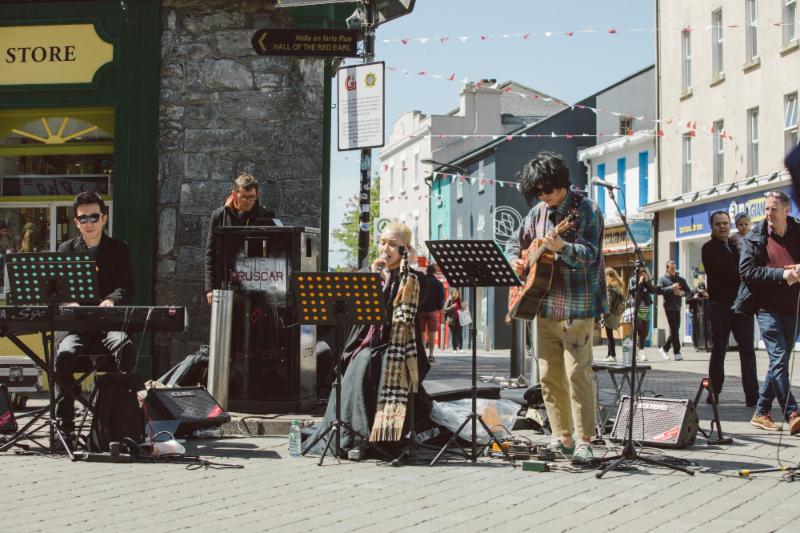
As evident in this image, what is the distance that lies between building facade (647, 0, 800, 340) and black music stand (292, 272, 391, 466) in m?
21.2

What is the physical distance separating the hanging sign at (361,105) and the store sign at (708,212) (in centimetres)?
1955

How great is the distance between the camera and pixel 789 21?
92.3 feet

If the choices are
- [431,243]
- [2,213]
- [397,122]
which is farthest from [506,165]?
[431,243]

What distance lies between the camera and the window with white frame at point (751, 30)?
30.1 meters

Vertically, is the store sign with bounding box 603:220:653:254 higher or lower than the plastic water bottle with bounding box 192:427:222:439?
higher

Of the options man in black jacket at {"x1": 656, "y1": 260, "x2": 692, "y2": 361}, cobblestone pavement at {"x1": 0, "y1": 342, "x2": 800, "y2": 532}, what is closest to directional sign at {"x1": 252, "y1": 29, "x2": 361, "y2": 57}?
cobblestone pavement at {"x1": 0, "y1": 342, "x2": 800, "y2": 532}

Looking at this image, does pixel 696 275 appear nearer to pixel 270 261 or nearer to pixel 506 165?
pixel 506 165

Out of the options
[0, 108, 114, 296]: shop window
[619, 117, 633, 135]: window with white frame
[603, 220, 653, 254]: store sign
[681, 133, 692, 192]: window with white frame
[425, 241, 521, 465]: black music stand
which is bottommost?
[425, 241, 521, 465]: black music stand

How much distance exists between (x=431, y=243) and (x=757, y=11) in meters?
24.7

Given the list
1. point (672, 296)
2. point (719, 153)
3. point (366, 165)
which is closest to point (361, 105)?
point (366, 165)

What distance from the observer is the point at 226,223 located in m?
10.3

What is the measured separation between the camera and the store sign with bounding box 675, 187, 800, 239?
29.2 meters

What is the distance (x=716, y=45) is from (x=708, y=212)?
4.69m

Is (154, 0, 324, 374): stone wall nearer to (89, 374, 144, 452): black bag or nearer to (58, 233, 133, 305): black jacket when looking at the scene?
(58, 233, 133, 305): black jacket
